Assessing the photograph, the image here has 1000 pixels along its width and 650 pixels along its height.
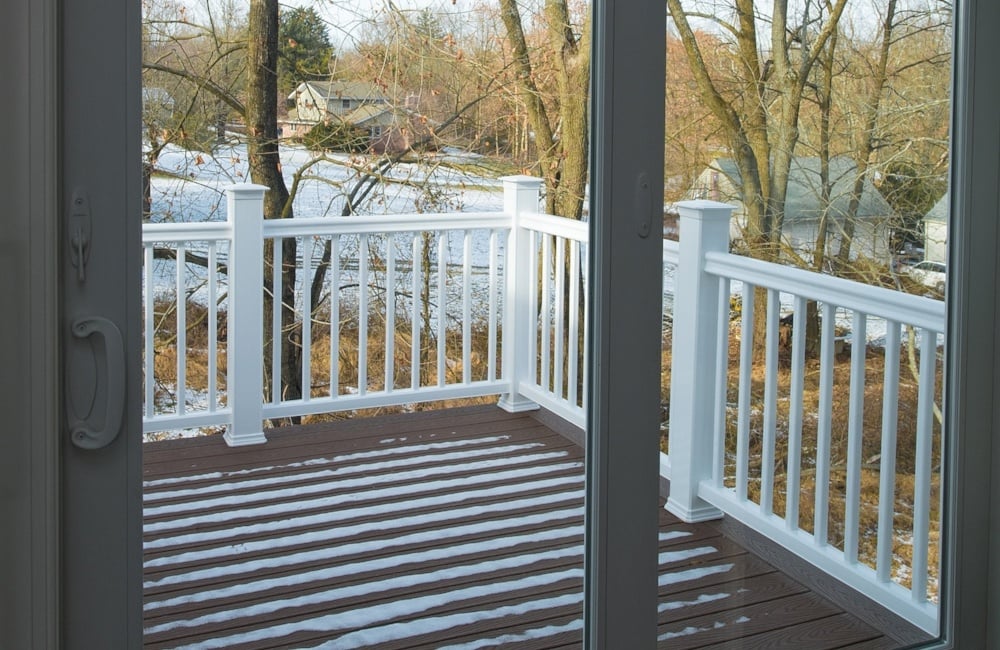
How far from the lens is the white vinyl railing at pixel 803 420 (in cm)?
214

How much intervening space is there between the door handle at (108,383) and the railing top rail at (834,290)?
3.84 feet

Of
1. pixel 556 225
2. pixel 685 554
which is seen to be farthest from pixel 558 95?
pixel 685 554

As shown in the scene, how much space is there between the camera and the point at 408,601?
6.72ft

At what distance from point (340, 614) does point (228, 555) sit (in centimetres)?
27

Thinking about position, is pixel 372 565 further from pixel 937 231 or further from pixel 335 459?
pixel 937 231

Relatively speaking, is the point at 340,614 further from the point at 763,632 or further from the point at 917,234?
the point at 917,234

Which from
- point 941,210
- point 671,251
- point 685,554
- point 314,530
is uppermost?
point 941,210

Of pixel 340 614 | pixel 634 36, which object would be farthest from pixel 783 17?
pixel 340 614

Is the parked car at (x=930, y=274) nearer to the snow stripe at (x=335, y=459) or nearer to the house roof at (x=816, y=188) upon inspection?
the house roof at (x=816, y=188)

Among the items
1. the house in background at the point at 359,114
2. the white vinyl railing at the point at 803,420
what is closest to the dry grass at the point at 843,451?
the white vinyl railing at the point at 803,420

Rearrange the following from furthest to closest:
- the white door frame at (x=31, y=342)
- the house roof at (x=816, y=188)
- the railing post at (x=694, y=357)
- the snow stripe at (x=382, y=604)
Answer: the house roof at (x=816, y=188) < the railing post at (x=694, y=357) < the snow stripe at (x=382, y=604) < the white door frame at (x=31, y=342)

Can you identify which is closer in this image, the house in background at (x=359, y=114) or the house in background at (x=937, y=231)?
the house in background at (x=359, y=114)

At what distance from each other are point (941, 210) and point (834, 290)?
0.41 meters

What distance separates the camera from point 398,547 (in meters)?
2.03
